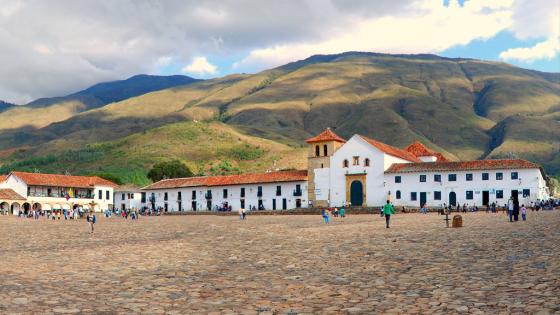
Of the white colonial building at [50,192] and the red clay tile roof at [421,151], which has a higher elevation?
the red clay tile roof at [421,151]

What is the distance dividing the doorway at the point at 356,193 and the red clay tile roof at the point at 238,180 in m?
6.19

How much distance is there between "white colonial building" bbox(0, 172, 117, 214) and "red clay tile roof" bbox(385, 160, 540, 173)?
41.6 m

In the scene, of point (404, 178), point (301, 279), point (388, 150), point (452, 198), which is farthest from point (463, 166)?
point (301, 279)

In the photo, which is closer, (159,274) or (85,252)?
(159,274)

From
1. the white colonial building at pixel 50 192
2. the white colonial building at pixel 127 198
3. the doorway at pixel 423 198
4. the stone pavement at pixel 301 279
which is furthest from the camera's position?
the white colonial building at pixel 127 198

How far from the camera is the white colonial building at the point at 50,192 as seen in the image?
7831cm

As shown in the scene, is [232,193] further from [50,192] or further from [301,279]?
[301,279]

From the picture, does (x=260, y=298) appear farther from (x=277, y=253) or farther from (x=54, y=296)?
(x=277, y=253)

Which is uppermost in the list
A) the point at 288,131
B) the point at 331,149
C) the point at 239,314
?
the point at 288,131

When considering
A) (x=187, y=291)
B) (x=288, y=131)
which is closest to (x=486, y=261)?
(x=187, y=291)

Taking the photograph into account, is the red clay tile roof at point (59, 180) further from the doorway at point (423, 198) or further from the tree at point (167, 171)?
the doorway at point (423, 198)

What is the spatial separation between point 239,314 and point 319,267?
5313mm

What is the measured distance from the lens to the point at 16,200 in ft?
252

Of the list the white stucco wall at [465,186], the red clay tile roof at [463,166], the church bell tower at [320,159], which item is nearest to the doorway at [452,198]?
the white stucco wall at [465,186]
